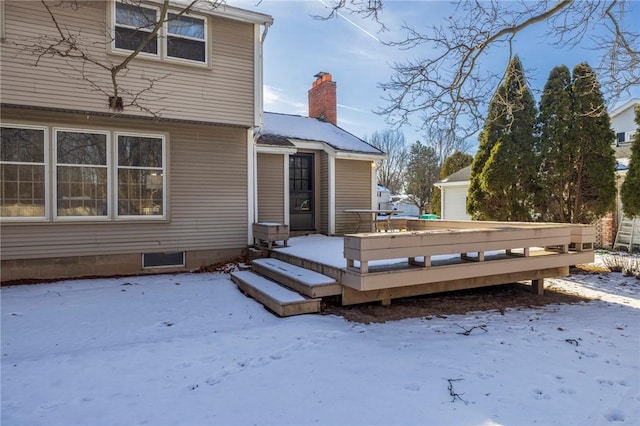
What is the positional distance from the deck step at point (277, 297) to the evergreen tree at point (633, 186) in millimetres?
8577

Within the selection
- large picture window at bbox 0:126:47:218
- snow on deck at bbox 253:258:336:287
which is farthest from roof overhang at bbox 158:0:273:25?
snow on deck at bbox 253:258:336:287

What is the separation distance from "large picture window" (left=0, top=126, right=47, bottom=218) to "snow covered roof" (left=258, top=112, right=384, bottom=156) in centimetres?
450

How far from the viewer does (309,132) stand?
11055 mm

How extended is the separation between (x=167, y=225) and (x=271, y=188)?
9.32 feet

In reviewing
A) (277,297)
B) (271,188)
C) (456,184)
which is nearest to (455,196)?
(456,184)

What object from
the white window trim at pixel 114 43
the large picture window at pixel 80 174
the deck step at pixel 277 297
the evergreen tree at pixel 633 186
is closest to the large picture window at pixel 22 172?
the large picture window at pixel 80 174

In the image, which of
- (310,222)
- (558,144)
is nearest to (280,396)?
(310,222)

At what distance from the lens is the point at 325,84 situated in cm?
1291

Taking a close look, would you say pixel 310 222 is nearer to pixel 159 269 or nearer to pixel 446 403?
pixel 159 269

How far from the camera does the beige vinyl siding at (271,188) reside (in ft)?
30.9

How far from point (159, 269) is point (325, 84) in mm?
8535

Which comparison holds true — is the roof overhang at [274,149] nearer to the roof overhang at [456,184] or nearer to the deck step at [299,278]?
the deck step at [299,278]

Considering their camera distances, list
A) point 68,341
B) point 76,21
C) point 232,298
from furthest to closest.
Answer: point 76,21
point 232,298
point 68,341

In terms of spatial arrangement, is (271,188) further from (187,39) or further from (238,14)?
(238,14)
